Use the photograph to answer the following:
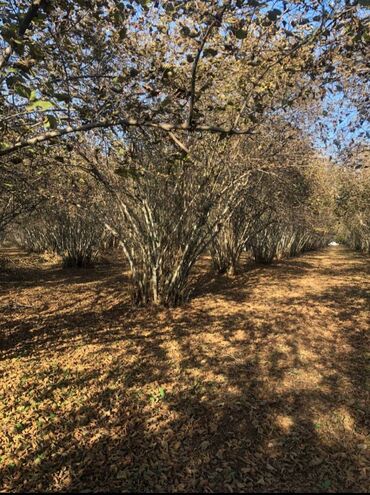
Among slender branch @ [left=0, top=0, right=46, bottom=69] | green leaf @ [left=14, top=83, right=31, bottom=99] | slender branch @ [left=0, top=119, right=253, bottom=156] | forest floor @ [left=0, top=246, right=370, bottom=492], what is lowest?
forest floor @ [left=0, top=246, right=370, bottom=492]

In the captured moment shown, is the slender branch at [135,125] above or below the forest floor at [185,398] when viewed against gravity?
above

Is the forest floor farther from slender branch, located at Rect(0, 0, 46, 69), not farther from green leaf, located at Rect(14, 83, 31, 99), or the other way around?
slender branch, located at Rect(0, 0, 46, 69)

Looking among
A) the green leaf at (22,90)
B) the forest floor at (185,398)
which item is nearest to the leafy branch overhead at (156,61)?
the green leaf at (22,90)

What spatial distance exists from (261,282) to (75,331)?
5.83m

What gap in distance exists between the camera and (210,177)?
23.2 feet

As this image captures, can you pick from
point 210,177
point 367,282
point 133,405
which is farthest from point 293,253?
point 133,405

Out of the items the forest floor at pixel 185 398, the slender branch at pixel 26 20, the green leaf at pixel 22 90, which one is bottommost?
the forest floor at pixel 185 398

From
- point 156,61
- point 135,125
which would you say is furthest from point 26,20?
point 156,61

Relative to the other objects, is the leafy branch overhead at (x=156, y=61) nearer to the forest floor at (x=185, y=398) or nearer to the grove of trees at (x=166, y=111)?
the grove of trees at (x=166, y=111)

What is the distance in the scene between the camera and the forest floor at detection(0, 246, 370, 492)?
9.50 ft

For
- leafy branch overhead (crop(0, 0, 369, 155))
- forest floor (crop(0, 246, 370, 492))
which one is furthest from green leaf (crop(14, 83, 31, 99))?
forest floor (crop(0, 246, 370, 492))

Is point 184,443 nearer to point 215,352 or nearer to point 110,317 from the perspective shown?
point 215,352

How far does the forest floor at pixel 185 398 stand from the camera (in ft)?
9.50

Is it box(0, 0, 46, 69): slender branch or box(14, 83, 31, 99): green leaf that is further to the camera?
box(0, 0, 46, 69): slender branch
